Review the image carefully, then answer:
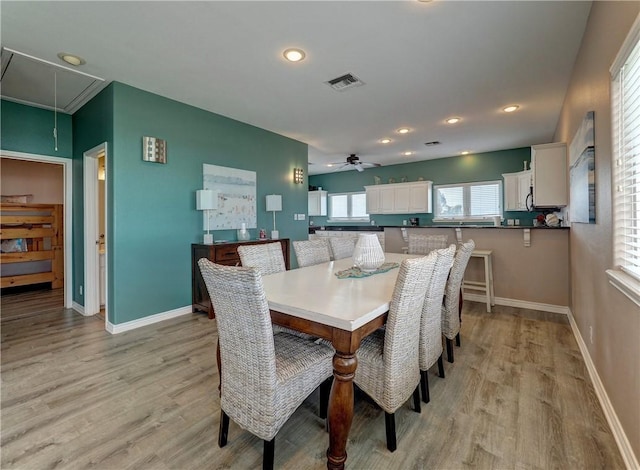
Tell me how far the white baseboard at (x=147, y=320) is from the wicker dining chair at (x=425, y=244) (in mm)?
2910

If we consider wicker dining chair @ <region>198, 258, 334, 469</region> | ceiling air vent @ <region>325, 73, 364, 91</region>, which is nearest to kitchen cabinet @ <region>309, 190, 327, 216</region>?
ceiling air vent @ <region>325, 73, 364, 91</region>

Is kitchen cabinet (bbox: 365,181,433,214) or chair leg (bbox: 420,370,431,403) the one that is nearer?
chair leg (bbox: 420,370,431,403)

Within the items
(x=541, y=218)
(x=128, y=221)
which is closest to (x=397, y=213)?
(x=541, y=218)

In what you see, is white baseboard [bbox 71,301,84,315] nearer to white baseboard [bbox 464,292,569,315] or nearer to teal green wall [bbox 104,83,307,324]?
teal green wall [bbox 104,83,307,324]

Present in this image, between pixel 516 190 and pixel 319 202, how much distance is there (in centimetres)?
511

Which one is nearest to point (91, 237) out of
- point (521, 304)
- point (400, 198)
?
point (521, 304)

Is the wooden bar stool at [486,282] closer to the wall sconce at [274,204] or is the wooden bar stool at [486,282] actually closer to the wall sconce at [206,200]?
the wall sconce at [274,204]

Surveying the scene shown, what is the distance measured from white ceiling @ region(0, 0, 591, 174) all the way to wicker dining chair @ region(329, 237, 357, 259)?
5.59 ft

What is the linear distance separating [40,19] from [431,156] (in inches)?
261

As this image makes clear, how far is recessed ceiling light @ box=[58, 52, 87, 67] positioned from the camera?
271 centimetres

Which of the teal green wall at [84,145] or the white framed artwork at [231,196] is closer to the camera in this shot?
the teal green wall at [84,145]

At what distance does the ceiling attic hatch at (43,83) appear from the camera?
2.83 metres

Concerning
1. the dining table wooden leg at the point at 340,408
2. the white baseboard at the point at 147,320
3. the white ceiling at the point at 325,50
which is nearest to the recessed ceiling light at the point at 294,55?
the white ceiling at the point at 325,50

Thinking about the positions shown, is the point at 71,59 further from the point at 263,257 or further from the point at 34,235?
the point at 34,235
